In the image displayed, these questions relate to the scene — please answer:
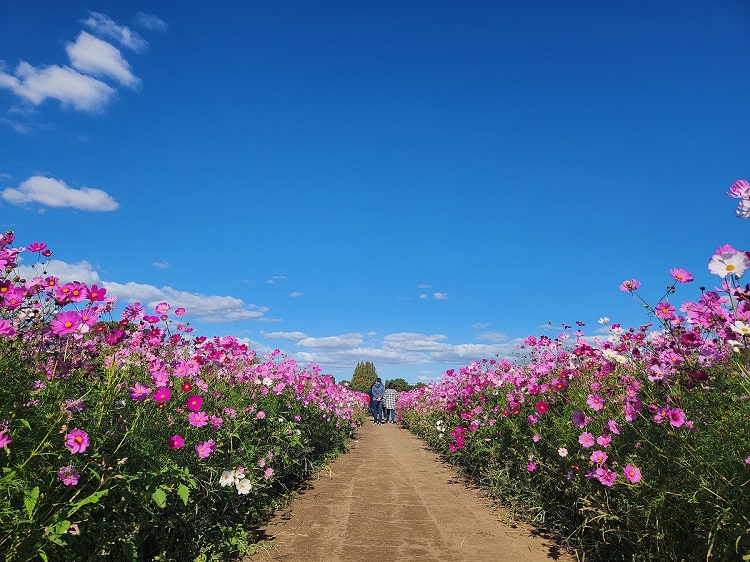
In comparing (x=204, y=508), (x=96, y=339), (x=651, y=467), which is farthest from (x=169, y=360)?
(x=651, y=467)

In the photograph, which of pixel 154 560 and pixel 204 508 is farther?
pixel 204 508

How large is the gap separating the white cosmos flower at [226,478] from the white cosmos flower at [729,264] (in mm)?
3372

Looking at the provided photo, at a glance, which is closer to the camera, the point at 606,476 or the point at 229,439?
the point at 606,476

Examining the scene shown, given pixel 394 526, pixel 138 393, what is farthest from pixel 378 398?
pixel 138 393

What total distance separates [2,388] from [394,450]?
8.90 m

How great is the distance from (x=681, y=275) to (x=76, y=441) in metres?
3.88

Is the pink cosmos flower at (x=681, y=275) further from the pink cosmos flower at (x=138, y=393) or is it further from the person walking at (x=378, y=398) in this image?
the person walking at (x=378, y=398)

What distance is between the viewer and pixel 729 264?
7.86 ft

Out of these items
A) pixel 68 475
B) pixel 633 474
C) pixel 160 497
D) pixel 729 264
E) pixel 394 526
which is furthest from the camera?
pixel 394 526

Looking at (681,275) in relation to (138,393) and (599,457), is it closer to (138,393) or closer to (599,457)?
(599,457)

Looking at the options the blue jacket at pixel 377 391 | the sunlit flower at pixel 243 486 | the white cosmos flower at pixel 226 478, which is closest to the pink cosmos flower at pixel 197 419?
the white cosmos flower at pixel 226 478

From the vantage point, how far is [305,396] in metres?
7.23

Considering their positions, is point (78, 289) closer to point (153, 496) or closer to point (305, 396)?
point (153, 496)

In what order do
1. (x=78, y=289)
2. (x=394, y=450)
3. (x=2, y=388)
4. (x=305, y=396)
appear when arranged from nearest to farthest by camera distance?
(x=2, y=388) → (x=78, y=289) → (x=305, y=396) → (x=394, y=450)
